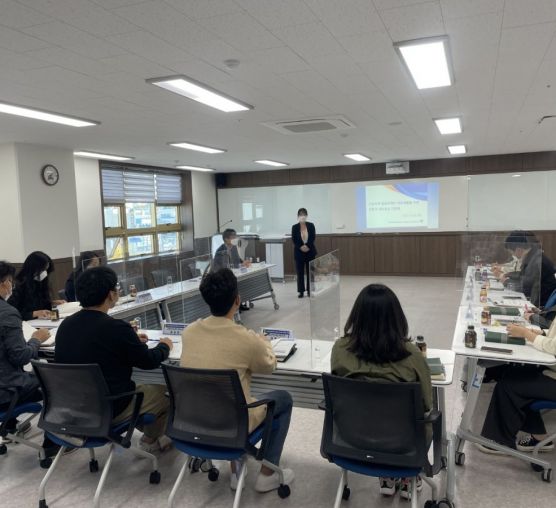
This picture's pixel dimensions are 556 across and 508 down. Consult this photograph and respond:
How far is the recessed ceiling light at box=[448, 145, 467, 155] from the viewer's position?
26.1ft

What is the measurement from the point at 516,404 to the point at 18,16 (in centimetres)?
334

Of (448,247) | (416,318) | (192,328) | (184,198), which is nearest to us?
(192,328)

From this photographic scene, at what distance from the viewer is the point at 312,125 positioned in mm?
5422

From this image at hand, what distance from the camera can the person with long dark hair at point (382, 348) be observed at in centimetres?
195

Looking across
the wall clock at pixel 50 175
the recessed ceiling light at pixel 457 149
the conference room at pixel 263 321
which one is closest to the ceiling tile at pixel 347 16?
the conference room at pixel 263 321

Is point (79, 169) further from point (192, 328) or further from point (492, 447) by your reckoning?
point (492, 447)

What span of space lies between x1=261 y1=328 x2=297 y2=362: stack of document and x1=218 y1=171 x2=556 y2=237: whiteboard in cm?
712

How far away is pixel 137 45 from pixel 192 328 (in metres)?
1.73

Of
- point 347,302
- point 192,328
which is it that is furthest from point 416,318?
point 192,328

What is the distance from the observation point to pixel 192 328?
7.59 feet

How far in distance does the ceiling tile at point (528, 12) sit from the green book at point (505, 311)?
82.0 inches

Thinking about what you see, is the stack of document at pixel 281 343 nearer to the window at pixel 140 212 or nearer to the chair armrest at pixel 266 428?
the chair armrest at pixel 266 428

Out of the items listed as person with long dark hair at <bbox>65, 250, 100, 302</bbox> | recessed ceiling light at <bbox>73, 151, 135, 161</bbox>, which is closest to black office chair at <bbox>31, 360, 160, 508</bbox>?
person with long dark hair at <bbox>65, 250, 100, 302</bbox>

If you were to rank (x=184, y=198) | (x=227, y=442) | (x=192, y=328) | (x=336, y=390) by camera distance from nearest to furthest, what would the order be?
(x=336, y=390) → (x=227, y=442) → (x=192, y=328) → (x=184, y=198)
